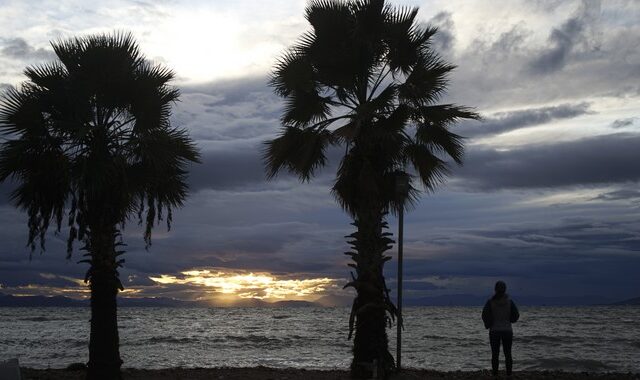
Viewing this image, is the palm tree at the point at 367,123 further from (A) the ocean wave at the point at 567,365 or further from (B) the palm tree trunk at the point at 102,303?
(A) the ocean wave at the point at 567,365

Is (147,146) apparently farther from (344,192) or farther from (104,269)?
(344,192)

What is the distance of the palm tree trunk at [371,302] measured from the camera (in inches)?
530

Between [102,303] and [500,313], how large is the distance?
8.52 metres

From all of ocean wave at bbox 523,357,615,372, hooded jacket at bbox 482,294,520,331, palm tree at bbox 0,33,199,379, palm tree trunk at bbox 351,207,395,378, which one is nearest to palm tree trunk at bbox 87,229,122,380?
palm tree at bbox 0,33,199,379

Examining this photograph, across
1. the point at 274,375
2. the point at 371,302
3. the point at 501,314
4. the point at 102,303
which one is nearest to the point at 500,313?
the point at 501,314

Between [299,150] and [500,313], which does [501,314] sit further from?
[299,150]

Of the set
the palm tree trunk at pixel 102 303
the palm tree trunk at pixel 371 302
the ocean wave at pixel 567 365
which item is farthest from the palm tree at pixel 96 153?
the ocean wave at pixel 567 365

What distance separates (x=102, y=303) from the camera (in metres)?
13.6

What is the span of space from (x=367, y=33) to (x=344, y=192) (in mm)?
3665

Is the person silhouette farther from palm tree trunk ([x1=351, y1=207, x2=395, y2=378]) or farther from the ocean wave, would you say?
the ocean wave

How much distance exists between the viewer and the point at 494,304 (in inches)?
505

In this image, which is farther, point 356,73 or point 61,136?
point 356,73

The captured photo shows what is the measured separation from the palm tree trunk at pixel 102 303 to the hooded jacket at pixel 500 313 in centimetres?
798

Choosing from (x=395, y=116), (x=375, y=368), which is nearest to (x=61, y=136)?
(x=395, y=116)
